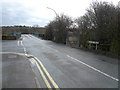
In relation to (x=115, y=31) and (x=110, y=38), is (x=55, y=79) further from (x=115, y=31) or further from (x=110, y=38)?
(x=110, y=38)

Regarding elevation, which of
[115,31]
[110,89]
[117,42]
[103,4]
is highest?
[103,4]

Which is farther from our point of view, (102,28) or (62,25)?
(62,25)

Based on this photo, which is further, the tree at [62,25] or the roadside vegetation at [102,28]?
the tree at [62,25]

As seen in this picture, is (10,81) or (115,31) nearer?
(10,81)

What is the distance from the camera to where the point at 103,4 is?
1620 centimetres

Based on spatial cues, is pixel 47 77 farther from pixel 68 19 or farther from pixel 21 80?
pixel 68 19

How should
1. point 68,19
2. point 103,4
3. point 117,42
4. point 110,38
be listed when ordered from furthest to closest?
point 68,19 < point 103,4 < point 110,38 < point 117,42

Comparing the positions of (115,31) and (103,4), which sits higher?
(103,4)

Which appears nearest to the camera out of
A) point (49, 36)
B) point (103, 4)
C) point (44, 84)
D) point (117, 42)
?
point (44, 84)

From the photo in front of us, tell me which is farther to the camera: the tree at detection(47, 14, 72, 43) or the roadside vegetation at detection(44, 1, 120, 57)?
the tree at detection(47, 14, 72, 43)

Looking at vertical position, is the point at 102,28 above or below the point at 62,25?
below

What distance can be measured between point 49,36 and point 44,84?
1685 inches

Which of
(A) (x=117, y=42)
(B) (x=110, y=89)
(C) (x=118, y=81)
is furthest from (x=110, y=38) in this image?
(B) (x=110, y=89)

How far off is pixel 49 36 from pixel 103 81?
4262 cm
